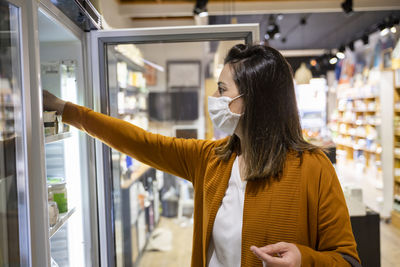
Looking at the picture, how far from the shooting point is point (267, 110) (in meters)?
1.45

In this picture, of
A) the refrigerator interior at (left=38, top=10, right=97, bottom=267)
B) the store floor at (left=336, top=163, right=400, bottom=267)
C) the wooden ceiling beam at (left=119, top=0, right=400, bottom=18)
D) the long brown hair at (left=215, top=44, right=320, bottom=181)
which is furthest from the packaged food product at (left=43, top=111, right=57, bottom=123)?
the wooden ceiling beam at (left=119, top=0, right=400, bottom=18)

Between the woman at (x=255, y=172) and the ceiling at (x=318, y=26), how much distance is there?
6222mm

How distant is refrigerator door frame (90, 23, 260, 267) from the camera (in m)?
1.79

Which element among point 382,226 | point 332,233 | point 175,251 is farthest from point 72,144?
point 382,226

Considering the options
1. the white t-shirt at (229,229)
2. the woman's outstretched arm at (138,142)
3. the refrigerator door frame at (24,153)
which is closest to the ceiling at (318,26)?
the woman's outstretched arm at (138,142)

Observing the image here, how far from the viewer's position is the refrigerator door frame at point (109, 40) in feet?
5.87

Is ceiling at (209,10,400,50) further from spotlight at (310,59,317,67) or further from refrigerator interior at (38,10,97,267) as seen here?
refrigerator interior at (38,10,97,267)

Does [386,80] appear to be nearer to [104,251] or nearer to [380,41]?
[380,41]

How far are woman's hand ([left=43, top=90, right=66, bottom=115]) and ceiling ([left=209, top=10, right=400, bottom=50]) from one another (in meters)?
6.29

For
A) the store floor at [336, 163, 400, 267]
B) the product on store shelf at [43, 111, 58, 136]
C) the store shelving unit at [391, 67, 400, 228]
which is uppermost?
the product on store shelf at [43, 111, 58, 136]

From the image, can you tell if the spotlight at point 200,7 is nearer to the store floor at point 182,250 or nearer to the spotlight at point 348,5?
the spotlight at point 348,5

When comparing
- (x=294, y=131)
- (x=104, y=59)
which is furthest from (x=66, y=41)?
(x=294, y=131)

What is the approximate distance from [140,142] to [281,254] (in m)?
0.75

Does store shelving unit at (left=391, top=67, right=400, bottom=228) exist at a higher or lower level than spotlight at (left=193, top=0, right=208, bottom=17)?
lower
